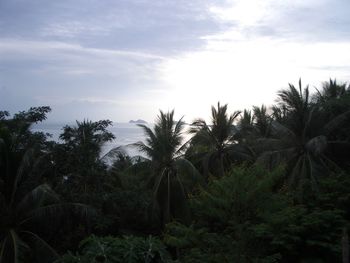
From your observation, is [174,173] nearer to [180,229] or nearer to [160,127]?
[160,127]

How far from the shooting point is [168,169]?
20.3 meters

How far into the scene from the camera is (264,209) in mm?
12281

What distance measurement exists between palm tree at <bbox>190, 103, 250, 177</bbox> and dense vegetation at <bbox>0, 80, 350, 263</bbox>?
0.05m

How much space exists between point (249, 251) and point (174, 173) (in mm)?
10099

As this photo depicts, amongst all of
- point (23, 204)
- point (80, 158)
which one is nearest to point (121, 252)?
point (23, 204)

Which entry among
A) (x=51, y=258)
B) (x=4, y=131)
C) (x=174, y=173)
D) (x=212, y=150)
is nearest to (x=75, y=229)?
(x=51, y=258)

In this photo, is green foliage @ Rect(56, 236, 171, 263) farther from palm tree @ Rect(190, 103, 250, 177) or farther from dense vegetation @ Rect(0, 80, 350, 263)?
palm tree @ Rect(190, 103, 250, 177)

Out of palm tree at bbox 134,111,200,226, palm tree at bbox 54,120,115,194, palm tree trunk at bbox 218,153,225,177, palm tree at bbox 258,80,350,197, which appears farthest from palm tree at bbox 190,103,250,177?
palm tree at bbox 54,120,115,194

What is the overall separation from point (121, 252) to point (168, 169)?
38.4ft

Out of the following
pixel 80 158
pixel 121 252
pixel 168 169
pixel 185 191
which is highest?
pixel 80 158

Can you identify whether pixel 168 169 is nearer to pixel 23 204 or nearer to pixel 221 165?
pixel 221 165

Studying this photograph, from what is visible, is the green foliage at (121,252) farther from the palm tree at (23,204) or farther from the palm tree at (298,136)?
the palm tree at (298,136)

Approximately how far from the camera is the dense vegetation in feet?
35.0

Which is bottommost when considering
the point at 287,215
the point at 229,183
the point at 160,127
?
the point at 287,215
